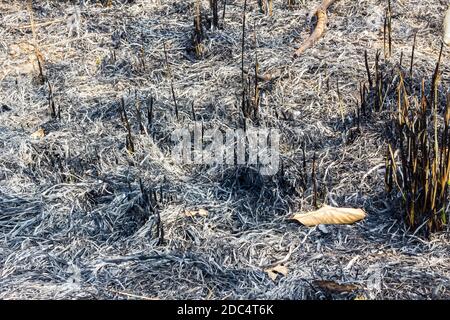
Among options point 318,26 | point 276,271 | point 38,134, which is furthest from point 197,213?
point 318,26

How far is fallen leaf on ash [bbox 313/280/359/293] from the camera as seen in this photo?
2316mm

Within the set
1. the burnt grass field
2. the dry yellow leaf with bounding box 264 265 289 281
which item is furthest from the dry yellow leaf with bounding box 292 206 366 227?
the dry yellow leaf with bounding box 264 265 289 281

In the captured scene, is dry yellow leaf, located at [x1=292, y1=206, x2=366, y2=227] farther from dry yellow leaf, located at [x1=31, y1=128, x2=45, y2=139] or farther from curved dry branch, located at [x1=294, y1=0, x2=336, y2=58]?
dry yellow leaf, located at [x1=31, y1=128, x2=45, y2=139]

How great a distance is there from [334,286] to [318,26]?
2193mm

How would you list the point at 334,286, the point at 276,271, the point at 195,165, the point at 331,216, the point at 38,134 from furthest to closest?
the point at 38,134 → the point at 195,165 → the point at 331,216 → the point at 276,271 → the point at 334,286

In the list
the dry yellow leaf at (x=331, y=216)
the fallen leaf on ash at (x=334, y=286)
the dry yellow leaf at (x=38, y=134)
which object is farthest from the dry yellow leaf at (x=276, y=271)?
the dry yellow leaf at (x=38, y=134)

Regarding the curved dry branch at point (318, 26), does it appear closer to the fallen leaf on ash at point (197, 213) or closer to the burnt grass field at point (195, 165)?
the burnt grass field at point (195, 165)

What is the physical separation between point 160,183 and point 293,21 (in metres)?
1.79

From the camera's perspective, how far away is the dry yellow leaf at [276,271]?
247cm

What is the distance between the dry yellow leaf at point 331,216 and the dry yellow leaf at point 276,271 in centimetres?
28

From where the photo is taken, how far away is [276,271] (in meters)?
2.50

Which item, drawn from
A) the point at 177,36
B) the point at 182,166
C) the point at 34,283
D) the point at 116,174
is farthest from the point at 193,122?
the point at 34,283

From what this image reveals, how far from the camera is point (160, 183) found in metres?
3.01

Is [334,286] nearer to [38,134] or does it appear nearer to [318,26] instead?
[38,134]
